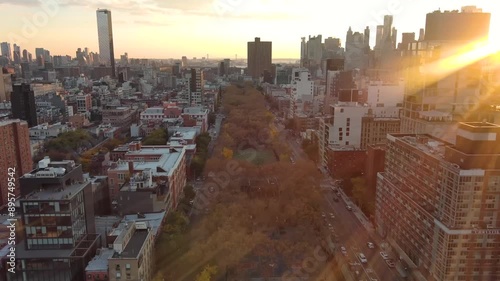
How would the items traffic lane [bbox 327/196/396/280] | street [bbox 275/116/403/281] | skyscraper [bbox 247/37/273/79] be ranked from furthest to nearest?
skyscraper [bbox 247/37/273/79]
traffic lane [bbox 327/196/396/280]
street [bbox 275/116/403/281]

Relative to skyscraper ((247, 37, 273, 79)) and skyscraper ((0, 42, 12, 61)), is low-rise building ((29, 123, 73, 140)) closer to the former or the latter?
skyscraper ((0, 42, 12, 61))

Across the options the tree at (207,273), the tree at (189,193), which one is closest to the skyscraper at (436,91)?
the tree at (189,193)

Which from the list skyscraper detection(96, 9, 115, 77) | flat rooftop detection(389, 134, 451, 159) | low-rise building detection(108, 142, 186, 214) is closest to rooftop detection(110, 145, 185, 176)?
low-rise building detection(108, 142, 186, 214)

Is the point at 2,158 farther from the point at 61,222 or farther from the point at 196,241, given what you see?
the point at 196,241

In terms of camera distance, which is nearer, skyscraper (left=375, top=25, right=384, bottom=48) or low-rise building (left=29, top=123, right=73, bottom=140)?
low-rise building (left=29, top=123, right=73, bottom=140)

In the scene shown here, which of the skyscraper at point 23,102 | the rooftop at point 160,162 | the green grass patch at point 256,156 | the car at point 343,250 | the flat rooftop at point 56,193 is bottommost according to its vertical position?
the car at point 343,250

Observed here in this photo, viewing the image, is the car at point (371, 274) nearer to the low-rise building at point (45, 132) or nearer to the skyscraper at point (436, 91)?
the skyscraper at point (436, 91)

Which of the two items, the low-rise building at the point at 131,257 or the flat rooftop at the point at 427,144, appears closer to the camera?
the low-rise building at the point at 131,257
